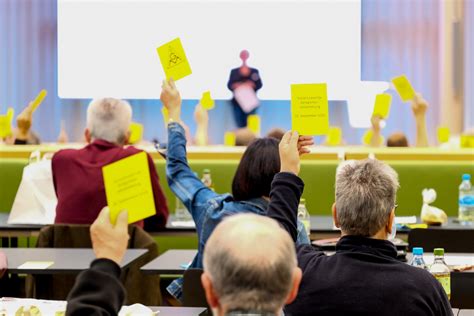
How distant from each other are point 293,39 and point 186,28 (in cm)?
126

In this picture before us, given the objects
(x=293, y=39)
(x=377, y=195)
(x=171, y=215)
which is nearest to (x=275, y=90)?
(x=293, y=39)

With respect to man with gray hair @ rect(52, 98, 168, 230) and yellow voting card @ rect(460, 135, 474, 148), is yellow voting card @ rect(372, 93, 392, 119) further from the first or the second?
man with gray hair @ rect(52, 98, 168, 230)

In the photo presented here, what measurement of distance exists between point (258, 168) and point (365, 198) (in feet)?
2.95

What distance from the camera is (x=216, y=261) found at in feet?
4.79

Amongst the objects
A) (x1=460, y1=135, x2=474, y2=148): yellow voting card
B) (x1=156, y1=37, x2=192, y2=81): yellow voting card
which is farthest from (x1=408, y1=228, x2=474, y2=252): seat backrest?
(x1=460, y1=135, x2=474, y2=148): yellow voting card

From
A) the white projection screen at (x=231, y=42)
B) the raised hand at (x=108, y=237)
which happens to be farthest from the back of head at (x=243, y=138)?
the raised hand at (x=108, y=237)

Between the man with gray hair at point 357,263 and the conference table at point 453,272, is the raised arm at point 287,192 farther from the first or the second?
the conference table at point 453,272

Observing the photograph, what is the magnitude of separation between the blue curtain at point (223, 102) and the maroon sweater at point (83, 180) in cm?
644

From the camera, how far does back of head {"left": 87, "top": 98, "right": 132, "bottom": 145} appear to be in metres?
4.53

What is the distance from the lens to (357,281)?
2.21 meters

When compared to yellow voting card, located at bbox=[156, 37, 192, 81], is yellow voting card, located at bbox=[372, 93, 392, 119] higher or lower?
lower

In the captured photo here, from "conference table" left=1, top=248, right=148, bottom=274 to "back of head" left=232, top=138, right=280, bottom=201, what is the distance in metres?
0.56

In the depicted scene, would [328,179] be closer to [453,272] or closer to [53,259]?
[53,259]

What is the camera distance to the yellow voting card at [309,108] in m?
2.37
